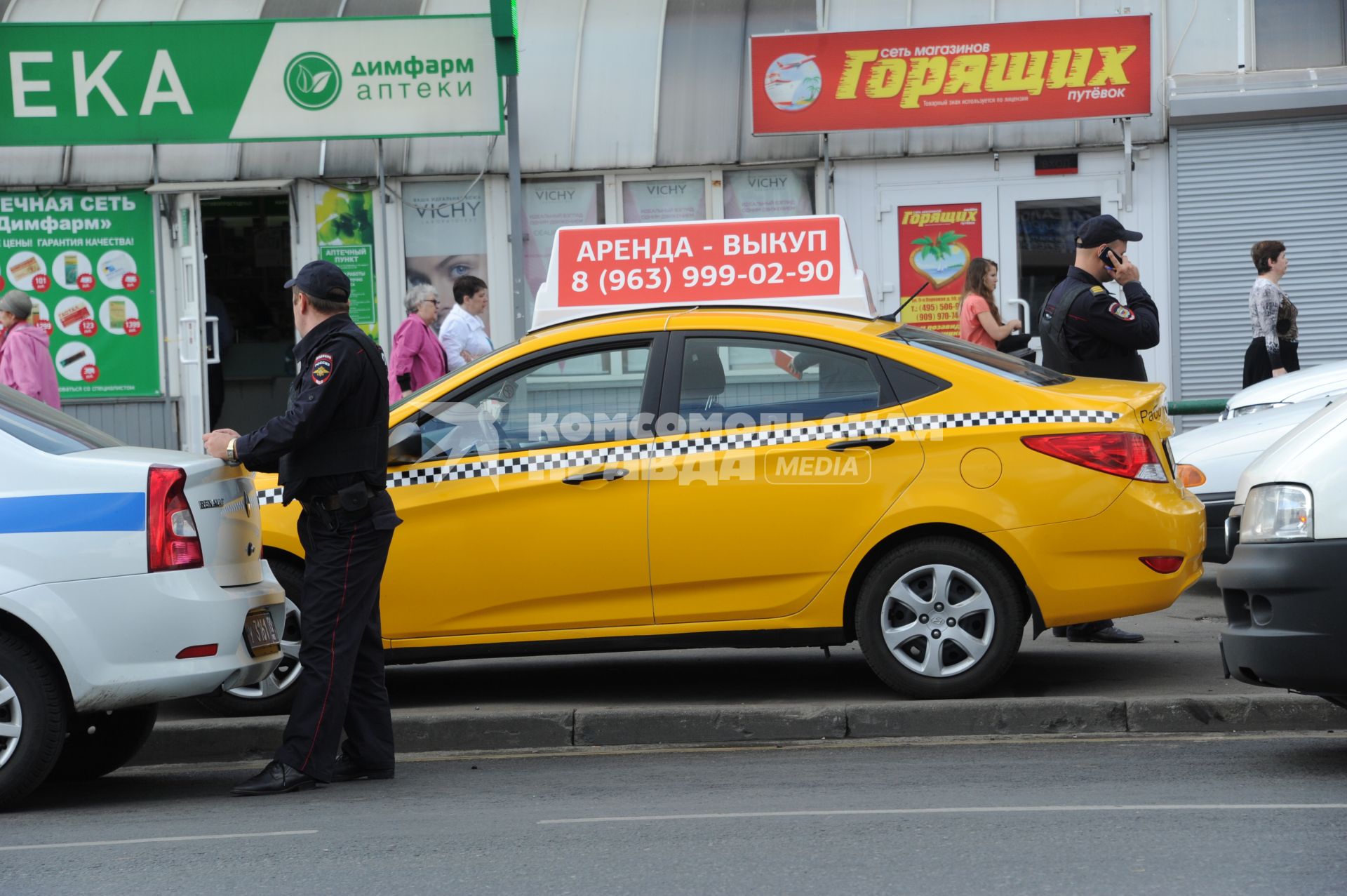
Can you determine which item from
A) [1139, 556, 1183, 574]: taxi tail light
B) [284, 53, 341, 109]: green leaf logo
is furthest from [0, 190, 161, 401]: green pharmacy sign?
[1139, 556, 1183, 574]: taxi tail light

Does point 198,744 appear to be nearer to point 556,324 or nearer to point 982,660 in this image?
point 556,324

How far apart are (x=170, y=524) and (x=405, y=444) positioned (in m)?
1.25

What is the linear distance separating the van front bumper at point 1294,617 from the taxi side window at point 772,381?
6.05 ft

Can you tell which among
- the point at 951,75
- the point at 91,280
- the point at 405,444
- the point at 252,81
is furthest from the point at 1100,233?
the point at 91,280

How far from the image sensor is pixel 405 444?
6.37m

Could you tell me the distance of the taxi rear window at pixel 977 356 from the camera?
661 centimetres

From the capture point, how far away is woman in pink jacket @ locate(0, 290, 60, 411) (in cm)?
1088

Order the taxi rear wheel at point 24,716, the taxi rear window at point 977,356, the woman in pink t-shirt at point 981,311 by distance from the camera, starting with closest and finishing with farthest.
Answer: the taxi rear wheel at point 24,716
the taxi rear window at point 977,356
the woman in pink t-shirt at point 981,311

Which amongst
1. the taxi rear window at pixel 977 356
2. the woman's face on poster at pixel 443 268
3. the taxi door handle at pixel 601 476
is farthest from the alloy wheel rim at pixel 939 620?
the woman's face on poster at pixel 443 268

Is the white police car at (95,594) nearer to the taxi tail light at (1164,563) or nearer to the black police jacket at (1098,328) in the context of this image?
the taxi tail light at (1164,563)

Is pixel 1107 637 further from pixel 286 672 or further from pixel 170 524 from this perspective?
pixel 170 524

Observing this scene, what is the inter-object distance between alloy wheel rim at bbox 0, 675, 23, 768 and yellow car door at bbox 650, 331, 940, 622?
245 centimetres

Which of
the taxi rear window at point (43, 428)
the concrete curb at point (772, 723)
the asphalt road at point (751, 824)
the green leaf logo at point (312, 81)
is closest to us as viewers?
the asphalt road at point (751, 824)

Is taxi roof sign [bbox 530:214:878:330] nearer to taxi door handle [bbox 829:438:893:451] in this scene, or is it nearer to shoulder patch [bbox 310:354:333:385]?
taxi door handle [bbox 829:438:893:451]
